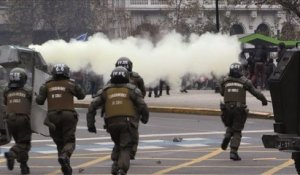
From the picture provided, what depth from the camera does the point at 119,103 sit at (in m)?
12.9

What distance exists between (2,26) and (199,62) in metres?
46.5

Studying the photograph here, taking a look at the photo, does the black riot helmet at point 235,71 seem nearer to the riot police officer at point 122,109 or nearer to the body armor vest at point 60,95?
the body armor vest at point 60,95

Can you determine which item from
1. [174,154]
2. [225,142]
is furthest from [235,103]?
[174,154]

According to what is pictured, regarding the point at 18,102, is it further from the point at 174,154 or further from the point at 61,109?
the point at 174,154

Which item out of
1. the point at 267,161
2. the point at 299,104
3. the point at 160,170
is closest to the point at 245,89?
the point at 267,161

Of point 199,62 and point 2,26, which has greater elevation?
point 199,62

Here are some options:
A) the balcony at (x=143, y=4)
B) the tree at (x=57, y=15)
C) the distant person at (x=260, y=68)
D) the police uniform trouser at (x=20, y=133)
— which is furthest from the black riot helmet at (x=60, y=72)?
the balcony at (x=143, y=4)

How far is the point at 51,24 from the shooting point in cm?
6500

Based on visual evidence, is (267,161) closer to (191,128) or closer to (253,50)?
(191,128)

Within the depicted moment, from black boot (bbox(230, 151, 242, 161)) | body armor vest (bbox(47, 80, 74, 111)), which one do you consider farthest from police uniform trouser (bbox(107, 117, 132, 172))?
black boot (bbox(230, 151, 242, 161))

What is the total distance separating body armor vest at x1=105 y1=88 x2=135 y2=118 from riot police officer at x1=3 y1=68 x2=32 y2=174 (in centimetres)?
238

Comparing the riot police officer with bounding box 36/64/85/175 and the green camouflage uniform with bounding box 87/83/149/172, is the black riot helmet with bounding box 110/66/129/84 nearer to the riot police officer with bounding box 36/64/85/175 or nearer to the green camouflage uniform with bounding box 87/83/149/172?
the green camouflage uniform with bounding box 87/83/149/172

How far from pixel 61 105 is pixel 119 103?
159 centimetres

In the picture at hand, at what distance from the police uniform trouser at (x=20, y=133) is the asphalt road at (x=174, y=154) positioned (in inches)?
16.2
